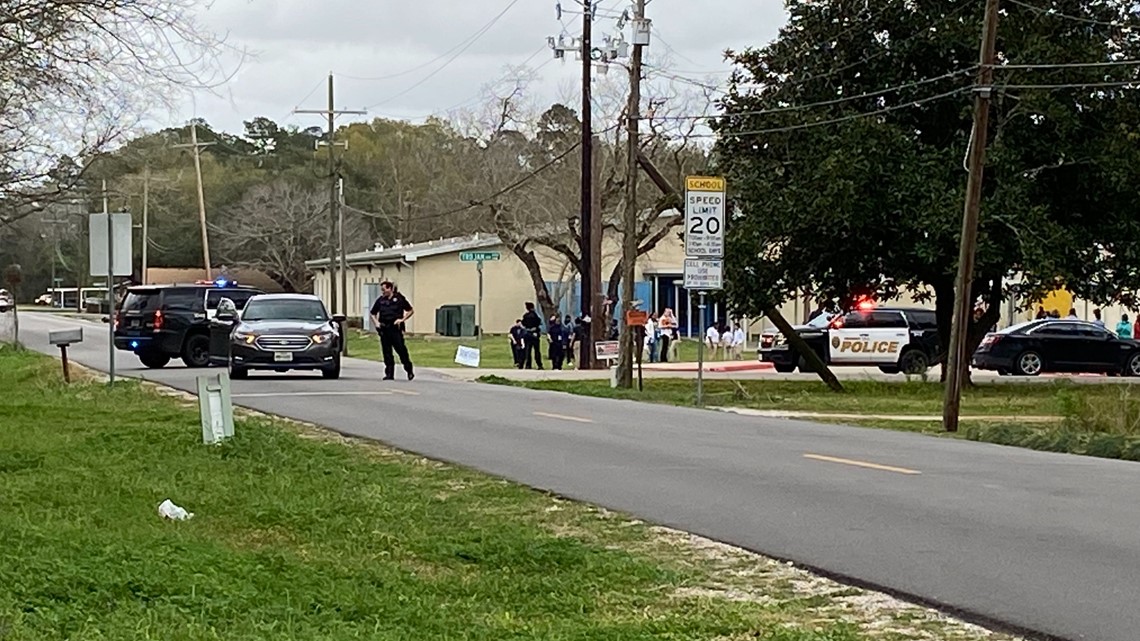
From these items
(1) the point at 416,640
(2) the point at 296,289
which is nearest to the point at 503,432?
(1) the point at 416,640

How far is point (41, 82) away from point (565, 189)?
45.2m

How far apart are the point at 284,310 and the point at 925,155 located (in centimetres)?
1241

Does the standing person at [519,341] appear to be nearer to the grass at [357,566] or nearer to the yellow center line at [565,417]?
the yellow center line at [565,417]

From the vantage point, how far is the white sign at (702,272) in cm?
2653

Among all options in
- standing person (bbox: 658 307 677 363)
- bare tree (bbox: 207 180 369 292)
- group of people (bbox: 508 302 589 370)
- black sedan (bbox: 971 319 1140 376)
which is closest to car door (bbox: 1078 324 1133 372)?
black sedan (bbox: 971 319 1140 376)

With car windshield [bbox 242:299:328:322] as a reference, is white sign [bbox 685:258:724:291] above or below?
above

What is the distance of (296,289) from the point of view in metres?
86.8

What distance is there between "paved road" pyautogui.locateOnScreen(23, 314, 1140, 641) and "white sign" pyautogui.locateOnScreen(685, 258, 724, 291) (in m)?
3.01

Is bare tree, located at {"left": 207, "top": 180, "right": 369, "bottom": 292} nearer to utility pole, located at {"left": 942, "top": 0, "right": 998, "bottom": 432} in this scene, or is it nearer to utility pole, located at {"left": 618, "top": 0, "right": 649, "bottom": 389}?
utility pole, located at {"left": 618, "top": 0, "right": 649, "bottom": 389}

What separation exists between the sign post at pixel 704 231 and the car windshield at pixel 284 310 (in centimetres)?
827

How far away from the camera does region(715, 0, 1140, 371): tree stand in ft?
99.9

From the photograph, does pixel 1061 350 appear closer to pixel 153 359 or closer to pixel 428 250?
pixel 153 359

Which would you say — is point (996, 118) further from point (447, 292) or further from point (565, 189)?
point (447, 292)

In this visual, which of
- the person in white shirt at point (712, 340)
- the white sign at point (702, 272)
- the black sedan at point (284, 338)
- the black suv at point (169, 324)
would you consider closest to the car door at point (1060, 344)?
the person in white shirt at point (712, 340)
